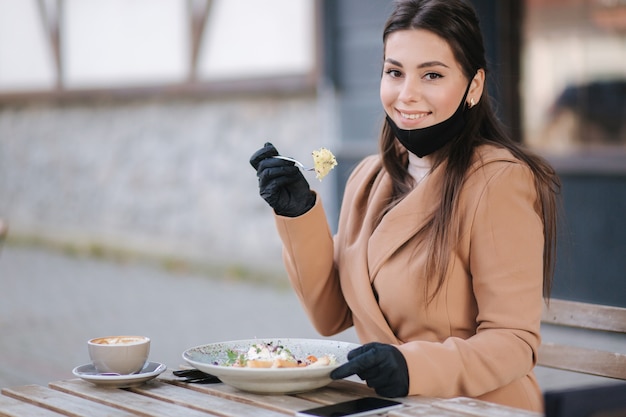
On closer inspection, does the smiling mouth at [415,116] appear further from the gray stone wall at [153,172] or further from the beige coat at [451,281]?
the gray stone wall at [153,172]

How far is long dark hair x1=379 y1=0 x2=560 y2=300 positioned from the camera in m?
2.43

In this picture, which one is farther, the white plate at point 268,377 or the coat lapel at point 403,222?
the coat lapel at point 403,222

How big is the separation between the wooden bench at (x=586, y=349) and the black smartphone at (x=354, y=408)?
0.87 m

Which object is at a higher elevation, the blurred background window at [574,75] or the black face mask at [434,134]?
the blurred background window at [574,75]

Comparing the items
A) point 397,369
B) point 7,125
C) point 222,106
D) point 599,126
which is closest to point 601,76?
point 599,126

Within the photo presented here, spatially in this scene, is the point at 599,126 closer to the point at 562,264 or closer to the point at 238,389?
the point at 562,264

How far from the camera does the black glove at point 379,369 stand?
1.98 meters

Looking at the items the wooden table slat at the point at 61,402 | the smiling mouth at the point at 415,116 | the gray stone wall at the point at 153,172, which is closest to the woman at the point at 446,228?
the smiling mouth at the point at 415,116

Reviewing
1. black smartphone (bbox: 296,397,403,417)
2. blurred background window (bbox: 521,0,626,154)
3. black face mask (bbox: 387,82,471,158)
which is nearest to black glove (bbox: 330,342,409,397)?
black smartphone (bbox: 296,397,403,417)

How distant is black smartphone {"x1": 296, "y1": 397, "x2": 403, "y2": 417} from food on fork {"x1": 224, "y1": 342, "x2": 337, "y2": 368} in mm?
123

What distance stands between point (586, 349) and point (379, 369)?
2.94ft

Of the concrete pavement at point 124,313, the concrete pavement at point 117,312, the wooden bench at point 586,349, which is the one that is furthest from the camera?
the concrete pavement at point 117,312

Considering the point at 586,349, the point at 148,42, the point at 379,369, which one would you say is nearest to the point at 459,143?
the point at 586,349

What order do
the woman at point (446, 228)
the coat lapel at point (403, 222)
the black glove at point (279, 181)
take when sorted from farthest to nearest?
the coat lapel at point (403, 222) < the black glove at point (279, 181) < the woman at point (446, 228)
